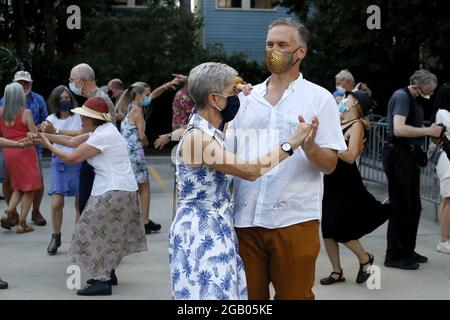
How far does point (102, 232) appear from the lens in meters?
6.48

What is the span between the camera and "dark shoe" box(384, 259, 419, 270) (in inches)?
296

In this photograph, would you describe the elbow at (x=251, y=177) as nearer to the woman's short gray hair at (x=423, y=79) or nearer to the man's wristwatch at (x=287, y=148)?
the man's wristwatch at (x=287, y=148)

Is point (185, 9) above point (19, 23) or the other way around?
above

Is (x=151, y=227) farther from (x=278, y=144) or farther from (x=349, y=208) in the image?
(x=278, y=144)

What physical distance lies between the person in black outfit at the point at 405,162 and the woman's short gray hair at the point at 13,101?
162 inches

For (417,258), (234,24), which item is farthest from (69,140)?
(234,24)

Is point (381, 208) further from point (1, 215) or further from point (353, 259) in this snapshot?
point (1, 215)

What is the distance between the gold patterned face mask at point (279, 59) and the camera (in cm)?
402

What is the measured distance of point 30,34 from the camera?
26.7 m

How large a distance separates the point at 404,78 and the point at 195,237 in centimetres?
1862

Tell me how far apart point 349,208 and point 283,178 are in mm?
2957

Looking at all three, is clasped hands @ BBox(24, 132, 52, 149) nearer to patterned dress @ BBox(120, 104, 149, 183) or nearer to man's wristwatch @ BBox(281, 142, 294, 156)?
patterned dress @ BBox(120, 104, 149, 183)

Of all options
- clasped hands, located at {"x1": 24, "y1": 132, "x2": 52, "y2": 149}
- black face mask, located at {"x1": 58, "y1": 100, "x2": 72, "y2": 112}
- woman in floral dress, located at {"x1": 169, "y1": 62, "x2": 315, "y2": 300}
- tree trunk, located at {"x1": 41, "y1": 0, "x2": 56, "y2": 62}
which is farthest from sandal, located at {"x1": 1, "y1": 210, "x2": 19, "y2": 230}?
tree trunk, located at {"x1": 41, "y1": 0, "x2": 56, "y2": 62}
